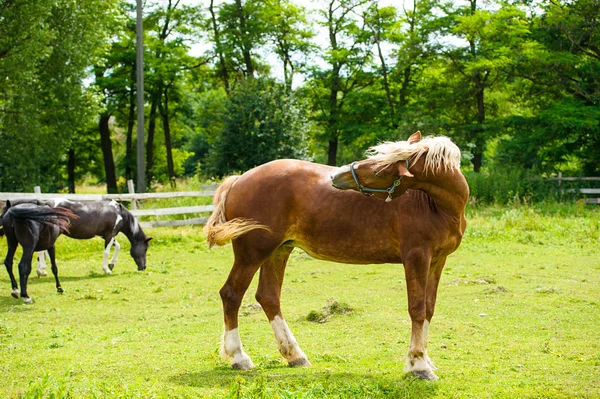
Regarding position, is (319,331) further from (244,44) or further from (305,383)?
(244,44)

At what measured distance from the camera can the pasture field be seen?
498 centimetres

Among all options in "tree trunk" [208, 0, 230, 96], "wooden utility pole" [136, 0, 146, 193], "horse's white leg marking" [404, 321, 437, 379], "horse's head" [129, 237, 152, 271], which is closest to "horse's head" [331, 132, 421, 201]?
"horse's white leg marking" [404, 321, 437, 379]

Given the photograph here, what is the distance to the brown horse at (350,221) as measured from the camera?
5.37 meters

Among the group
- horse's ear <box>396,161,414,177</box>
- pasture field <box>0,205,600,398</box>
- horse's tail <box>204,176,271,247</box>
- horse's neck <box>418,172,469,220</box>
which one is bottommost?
pasture field <box>0,205,600,398</box>

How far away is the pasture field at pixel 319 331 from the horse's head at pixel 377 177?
159cm

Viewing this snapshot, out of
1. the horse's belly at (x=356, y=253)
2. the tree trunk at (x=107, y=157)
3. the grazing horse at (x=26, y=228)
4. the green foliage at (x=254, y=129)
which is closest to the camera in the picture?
the horse's belly at (x=356, y=253)

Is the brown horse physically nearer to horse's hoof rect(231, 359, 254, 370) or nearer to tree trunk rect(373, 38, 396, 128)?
horse's hoof rect(231, 359, 254, 370)

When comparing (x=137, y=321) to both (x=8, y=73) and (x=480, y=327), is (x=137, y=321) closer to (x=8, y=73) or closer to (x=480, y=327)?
(x=480, y=327)

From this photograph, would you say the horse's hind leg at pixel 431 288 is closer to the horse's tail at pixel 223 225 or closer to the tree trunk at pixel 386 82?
the horse's tail at pixel 223 225

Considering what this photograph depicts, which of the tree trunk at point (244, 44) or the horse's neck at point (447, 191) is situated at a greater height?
the tree trunk at point (244, 44)

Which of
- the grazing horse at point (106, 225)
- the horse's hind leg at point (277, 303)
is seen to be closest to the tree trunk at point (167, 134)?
the grazing horse at point (106, 225)

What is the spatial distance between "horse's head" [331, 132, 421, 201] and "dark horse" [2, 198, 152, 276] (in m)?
8.88

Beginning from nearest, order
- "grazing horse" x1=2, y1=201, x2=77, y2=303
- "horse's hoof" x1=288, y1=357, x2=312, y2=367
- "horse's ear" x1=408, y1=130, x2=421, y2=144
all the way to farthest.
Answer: "horse's ear" x1=408, y1=130, x2=421, y2=144 → "horse's hoof" x1=288, y1=357, x2=312, y2=367 → "grazing horse" x1=2, y1=201, x2=77, y2=303

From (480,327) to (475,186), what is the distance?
1867 cm
